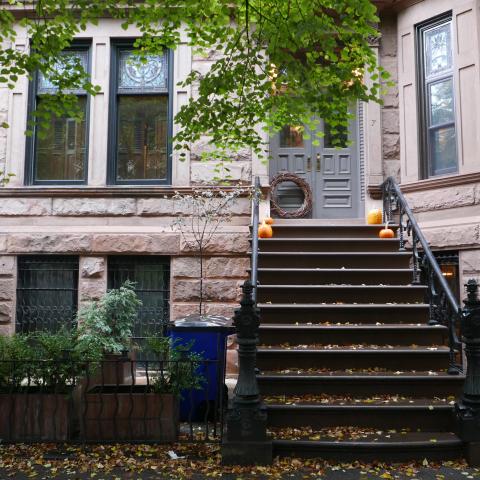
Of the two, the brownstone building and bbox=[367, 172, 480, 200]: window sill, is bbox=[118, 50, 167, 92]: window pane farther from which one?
bbox=[367, 172, 480, 200]: window sill

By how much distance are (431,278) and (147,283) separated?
4753 mm

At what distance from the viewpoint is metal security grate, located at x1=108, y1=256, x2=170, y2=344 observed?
29.6ft

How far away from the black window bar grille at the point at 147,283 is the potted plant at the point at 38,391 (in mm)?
3242

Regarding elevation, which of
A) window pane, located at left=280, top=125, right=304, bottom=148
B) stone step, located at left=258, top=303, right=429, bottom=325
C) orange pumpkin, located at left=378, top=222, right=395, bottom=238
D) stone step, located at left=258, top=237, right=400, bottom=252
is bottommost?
stone step, located at left=258, top=303, right=429, bottom=325

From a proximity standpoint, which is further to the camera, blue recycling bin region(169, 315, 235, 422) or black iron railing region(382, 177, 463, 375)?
blue recycling bin region(169, 315, 235, 422)

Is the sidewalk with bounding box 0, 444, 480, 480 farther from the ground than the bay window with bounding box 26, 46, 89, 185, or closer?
closer

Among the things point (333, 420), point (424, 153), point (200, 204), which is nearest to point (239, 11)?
point (200, 204)

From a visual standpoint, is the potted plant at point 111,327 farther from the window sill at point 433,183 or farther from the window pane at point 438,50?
the window pane at point 438,50

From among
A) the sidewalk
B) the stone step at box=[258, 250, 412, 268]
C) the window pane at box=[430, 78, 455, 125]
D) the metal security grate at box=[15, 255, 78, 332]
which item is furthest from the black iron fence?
the window pane at box=[430, 78, 455, 125]

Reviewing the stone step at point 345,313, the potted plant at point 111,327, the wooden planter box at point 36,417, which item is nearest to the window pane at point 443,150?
the stone step at point 345,313

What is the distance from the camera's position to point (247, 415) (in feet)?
16.2

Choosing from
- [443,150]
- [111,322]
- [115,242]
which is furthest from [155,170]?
[443,150]

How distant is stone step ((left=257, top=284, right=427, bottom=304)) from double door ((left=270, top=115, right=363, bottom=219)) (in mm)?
2998

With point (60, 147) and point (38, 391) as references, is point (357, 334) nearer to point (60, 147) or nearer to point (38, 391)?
point (38, 391)
